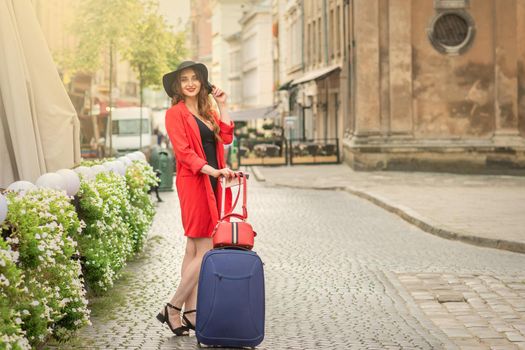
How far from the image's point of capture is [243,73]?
360ft

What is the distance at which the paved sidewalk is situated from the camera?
15320 mm

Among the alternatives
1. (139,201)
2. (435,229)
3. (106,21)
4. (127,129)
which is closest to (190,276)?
(139,201)

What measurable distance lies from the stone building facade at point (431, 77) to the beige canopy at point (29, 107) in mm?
25524

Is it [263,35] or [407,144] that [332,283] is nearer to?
[407,144]

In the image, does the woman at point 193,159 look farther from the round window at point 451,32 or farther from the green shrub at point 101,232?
the round window at point 451,32

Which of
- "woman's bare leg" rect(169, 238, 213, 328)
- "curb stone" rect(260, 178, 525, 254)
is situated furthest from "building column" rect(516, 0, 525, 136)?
"woman's bare leg" rect(169, 238, 213, 328)

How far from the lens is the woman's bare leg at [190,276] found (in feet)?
25.8

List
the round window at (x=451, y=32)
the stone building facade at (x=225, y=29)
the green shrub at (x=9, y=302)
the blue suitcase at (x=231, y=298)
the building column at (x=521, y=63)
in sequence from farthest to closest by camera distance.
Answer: the stone building facade at (x=225, y=29) → the round window at (x=451, y=32) → the building column at (x=521, y=63) → the blue suitcase at (x=231, y=298) → the green shrub at (x=9, y=302)

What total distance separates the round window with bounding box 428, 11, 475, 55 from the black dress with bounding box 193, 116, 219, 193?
2774 cm

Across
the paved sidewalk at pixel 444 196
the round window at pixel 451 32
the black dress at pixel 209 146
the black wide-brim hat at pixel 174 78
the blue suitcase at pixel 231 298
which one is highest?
the round window at pixel 451 32

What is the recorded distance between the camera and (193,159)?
7680 mm

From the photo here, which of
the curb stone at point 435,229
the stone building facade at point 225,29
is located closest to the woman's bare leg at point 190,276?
the curb stone at point 435,229

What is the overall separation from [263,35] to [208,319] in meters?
89.0

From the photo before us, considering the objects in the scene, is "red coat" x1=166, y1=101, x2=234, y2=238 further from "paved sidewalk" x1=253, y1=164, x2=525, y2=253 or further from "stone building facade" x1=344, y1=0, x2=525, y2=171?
"stone building facade" x1=344, y1=0, x2=525, y2=171
